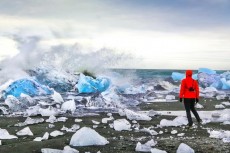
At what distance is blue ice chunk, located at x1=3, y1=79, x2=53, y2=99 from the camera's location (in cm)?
1549

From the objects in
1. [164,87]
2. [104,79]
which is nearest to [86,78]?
[104,79]

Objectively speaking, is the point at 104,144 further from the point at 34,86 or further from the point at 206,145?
the point at 34,86

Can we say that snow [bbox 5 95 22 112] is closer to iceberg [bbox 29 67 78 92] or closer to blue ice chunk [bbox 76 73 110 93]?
Result: blue ice chunk [bbox 76 73 110 93]

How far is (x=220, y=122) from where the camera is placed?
921 cm

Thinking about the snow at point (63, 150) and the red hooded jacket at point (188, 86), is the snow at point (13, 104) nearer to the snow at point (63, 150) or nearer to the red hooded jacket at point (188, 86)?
the red hooded jacket at point (188, 86)

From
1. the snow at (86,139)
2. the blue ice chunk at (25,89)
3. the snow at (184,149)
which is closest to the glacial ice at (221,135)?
the snow at (184,149)

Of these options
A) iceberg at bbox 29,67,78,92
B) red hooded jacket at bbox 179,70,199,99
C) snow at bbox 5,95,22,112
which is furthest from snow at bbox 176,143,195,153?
iceberg at bbox 29,67,78,92

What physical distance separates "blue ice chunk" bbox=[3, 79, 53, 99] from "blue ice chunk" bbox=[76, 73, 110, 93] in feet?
5.03

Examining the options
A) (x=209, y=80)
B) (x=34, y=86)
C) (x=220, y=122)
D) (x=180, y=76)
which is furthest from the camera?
(x=180, y=76)

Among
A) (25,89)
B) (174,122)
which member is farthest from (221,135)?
(25,89)

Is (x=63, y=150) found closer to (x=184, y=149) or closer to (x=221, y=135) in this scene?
(x=184, y=149)

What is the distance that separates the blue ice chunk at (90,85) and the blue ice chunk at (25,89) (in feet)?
5.03

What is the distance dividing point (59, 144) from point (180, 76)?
71.3 ft

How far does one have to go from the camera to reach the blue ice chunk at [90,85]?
58.9 feet
